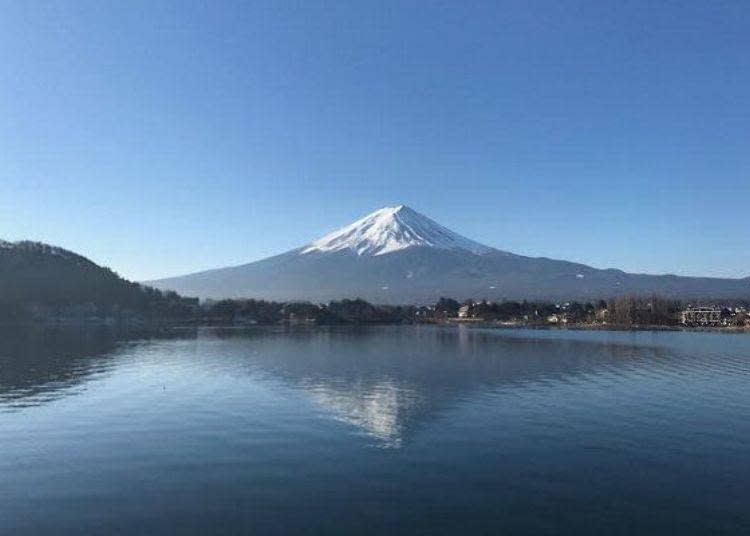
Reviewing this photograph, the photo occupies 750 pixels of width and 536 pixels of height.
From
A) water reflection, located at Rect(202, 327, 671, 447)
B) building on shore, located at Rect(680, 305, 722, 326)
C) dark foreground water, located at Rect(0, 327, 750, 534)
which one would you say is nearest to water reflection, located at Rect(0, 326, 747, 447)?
water reflection, located at Rect(202, 327, 671, 447)

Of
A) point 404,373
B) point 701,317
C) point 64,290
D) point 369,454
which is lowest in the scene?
point 369,454

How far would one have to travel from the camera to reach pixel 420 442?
Result: 11.5 m

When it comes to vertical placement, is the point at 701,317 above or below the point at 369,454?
above

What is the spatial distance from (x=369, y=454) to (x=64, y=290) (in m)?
81.4

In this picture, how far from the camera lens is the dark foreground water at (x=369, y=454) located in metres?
7.58

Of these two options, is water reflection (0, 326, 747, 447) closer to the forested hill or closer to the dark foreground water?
the dark foreground water

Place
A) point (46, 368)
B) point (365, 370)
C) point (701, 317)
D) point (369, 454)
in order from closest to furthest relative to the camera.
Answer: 1. point (369, 454)
2. point (46, 368)
3. point (365, 370)
4. point (701, 317)

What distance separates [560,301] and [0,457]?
496 feet

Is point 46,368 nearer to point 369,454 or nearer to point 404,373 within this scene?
point 404,373

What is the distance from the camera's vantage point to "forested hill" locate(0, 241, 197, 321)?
75250 millimetres

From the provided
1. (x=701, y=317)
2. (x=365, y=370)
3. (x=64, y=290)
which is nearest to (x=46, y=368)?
(x=365, y=370)

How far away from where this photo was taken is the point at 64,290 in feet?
267

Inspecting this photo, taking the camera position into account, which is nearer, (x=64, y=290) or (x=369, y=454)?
(x=369, y=454)

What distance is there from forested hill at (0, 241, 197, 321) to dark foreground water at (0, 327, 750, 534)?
61.0m
